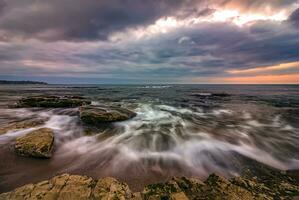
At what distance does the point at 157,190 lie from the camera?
12.2 feet

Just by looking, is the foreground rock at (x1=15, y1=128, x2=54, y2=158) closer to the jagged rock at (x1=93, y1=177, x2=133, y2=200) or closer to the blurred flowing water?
the blurred flowing water

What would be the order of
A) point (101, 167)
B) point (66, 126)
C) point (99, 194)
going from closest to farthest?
1. point (99, 194)
2. point (101, 167)
3. point (66, 126)

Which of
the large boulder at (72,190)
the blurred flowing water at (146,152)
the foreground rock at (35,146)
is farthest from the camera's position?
the foreground rock at (35,146)

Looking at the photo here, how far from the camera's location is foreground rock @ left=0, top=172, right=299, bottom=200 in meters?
3.39

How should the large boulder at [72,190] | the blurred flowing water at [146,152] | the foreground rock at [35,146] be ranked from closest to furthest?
the large boulder at [72,190] < the blurred flowing water at [146,152] < the foreground rock at [35,146]

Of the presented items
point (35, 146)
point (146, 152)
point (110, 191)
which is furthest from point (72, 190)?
point (146, 152)

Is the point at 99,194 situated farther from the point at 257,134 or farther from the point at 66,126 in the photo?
the point at 257,134

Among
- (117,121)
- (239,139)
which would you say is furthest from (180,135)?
(117,121)

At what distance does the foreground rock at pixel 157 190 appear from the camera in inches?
133

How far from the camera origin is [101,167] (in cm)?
564

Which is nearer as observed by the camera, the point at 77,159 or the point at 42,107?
the point at 77,159

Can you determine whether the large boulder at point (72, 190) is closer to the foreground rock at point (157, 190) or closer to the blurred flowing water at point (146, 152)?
the foreground rock at point (157, 190)

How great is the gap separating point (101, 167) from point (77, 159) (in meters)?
1.11

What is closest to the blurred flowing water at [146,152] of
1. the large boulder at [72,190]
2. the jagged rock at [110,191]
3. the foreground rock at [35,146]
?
the foreground rock at [35,146]
